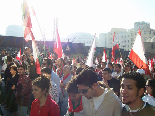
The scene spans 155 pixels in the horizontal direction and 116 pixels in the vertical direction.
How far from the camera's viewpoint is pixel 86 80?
2.17 metres

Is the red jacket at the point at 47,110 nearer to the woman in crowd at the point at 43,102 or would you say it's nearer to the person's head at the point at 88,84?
the woman in crowd at the point at 43,102

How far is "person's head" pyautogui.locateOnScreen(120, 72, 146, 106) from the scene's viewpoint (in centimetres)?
204

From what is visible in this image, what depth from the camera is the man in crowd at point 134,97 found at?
194 centimetres

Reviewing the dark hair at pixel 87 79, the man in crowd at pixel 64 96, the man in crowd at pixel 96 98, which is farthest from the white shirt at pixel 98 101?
the man in crowd at pixel 64 96

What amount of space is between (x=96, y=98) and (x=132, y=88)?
46cm

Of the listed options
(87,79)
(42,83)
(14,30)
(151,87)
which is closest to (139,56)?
(151,87)

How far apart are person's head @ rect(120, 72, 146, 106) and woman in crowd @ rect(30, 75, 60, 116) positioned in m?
1.07

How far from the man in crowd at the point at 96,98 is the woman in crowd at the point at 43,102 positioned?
1.77 feet

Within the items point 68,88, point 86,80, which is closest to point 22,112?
point 68,88

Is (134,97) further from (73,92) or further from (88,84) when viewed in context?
(73,92)

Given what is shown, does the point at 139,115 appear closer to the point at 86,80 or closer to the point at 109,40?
the point at 86,80

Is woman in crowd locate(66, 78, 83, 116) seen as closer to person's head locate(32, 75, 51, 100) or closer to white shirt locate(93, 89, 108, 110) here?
person's head locate(32, 75, 51, 100)

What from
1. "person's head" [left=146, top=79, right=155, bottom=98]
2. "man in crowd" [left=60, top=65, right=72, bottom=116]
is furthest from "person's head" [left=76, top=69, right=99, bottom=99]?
"man in crowd" [left=60, top=65, right=72, bottom=116]

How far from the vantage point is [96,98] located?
2.14 meters
